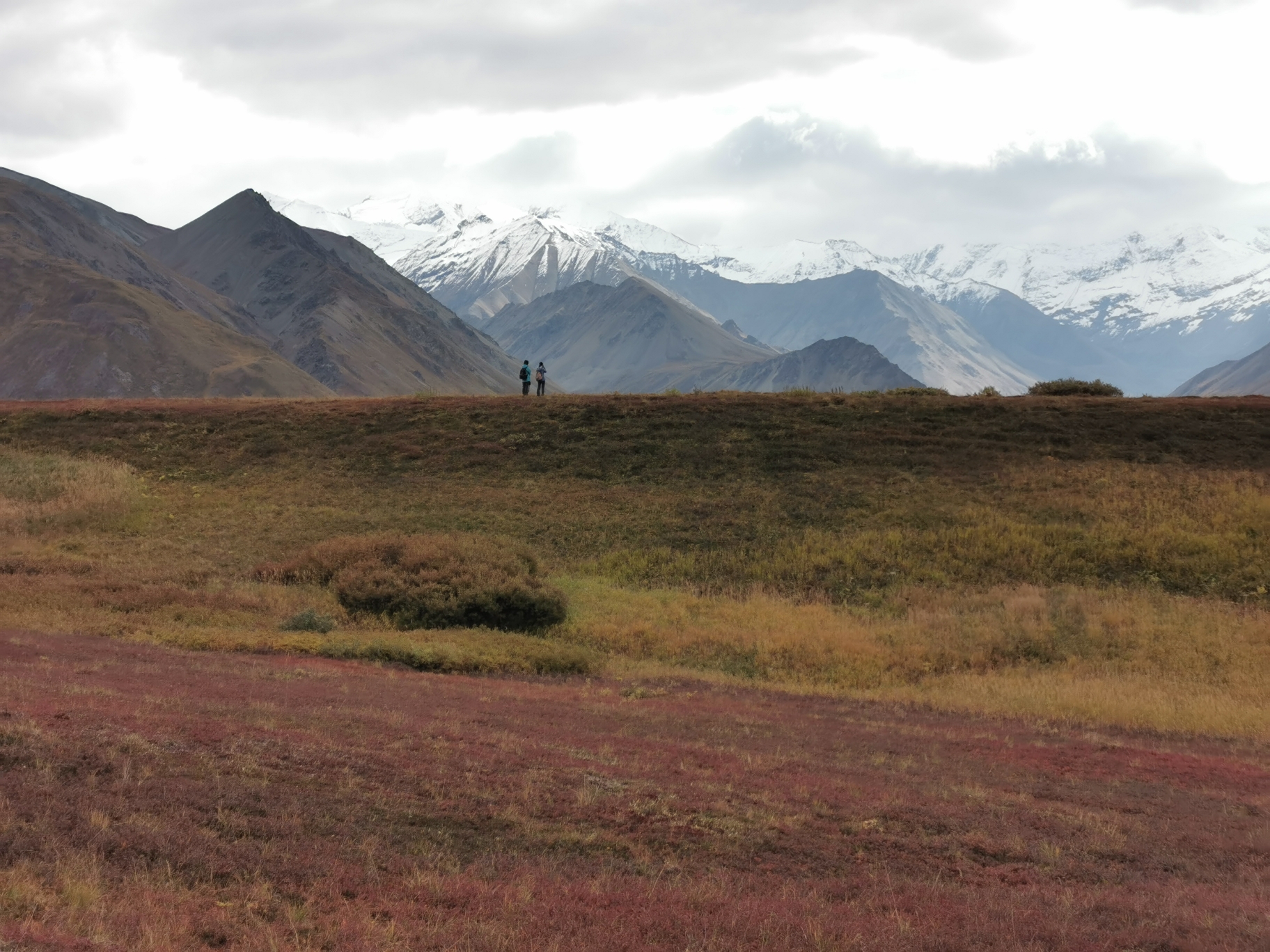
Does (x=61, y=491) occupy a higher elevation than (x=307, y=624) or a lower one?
higher

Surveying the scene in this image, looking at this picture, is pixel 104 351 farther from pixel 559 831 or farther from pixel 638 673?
pixel 559 831

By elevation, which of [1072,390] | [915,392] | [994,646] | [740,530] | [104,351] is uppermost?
[104,351]

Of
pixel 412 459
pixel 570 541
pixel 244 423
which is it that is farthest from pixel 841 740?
pixel 244 423

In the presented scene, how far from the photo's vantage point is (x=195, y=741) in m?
11.4

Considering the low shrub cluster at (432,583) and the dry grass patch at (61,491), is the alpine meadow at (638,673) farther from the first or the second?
the dry grass patch at (61,491)

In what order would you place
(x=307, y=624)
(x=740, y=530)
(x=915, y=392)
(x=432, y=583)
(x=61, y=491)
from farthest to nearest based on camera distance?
(x=915, y=392) → (x=61, y=491) → (x=740, y=530) → (x=432, y=583) → (x=307, y=624)

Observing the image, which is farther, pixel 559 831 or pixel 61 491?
pixel 61 491

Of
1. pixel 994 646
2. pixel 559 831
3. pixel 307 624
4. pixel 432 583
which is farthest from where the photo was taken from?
pixel 432 583

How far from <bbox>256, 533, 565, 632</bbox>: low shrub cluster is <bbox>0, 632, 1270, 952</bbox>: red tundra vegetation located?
32.0 ft

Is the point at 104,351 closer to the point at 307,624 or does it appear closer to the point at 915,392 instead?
the point at 915,392

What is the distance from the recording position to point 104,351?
178 m

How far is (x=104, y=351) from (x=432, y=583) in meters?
174

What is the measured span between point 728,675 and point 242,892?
17366mm

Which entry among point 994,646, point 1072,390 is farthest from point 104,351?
point 994,646
